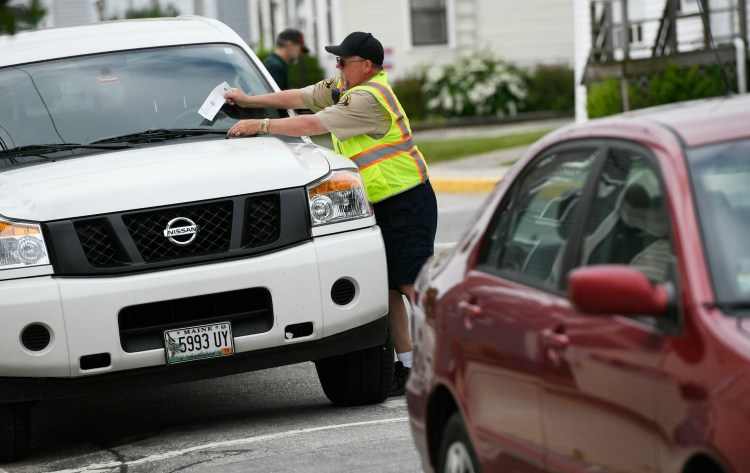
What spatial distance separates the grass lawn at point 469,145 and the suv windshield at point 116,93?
17.0 metres

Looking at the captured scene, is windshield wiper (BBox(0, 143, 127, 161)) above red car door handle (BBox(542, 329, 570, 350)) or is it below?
above

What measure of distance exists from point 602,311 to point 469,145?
951 inches

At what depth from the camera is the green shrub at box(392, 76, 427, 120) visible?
35.4 metres

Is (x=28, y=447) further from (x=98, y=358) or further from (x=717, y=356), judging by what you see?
(x=717, y=356)

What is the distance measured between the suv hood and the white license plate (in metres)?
0.58

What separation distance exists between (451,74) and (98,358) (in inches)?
1140

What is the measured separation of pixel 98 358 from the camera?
22.3 feet

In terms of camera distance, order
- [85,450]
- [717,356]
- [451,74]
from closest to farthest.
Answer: [717,356], [85,450], [451,74]

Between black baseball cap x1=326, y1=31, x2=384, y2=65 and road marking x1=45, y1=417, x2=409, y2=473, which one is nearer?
road marking x1=45, y1=417, x2=409, y2=473

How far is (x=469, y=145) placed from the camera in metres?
27.9

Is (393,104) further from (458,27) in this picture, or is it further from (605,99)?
(458,27)

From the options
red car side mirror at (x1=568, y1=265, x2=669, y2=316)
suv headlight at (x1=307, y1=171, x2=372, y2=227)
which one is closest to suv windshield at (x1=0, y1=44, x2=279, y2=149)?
suv headlight at (x1=307, y1=171, x2=372, y2=227)

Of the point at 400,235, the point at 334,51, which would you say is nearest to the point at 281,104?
the point at 334,51

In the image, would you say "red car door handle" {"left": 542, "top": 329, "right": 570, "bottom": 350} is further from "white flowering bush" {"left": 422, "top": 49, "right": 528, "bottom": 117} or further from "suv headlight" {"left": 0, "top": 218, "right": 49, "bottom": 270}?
"white flowering bush" {"left": 422, "top": 49, "right": 528, "bottom": 117}
